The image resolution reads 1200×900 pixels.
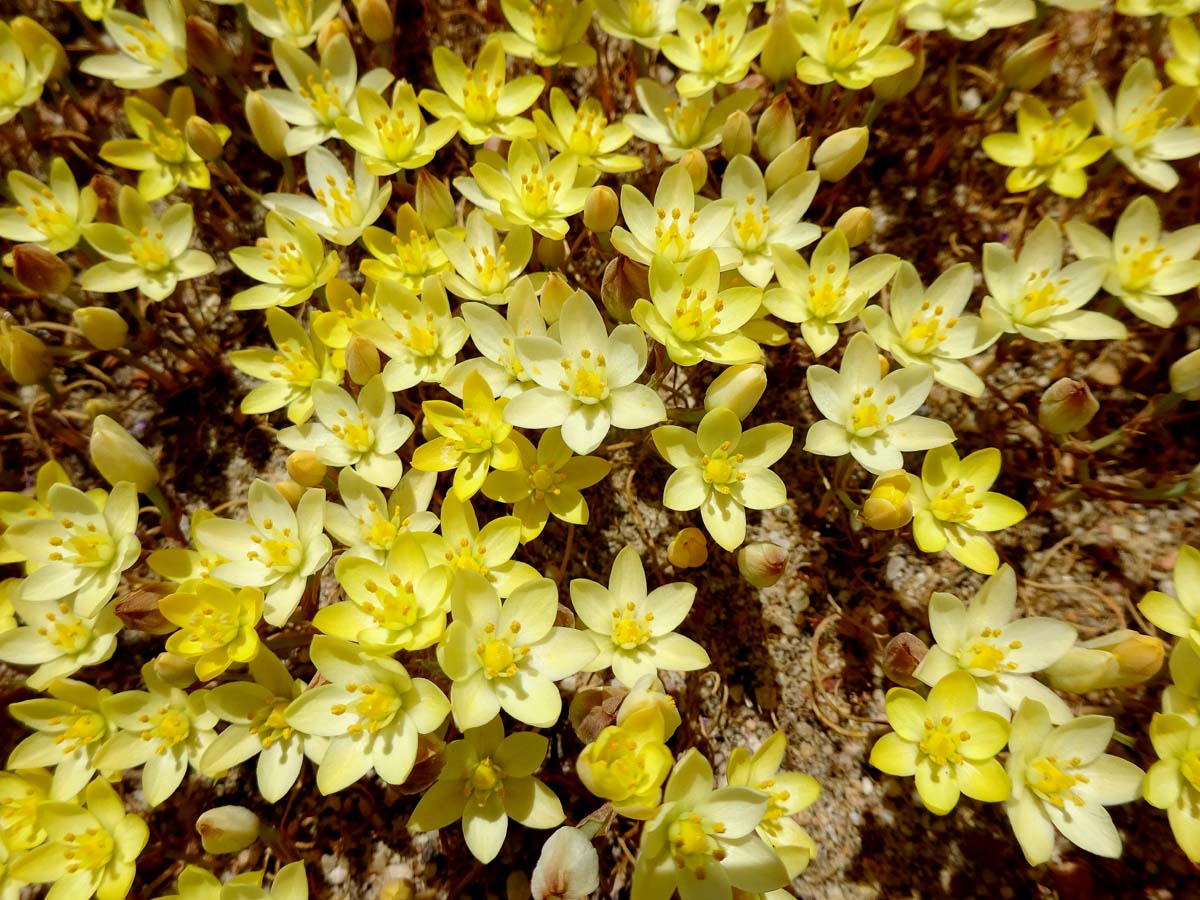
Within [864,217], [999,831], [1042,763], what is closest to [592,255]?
[864,217]

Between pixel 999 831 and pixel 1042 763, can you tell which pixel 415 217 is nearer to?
pixel 1042 763

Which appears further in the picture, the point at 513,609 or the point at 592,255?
the point at 592,255

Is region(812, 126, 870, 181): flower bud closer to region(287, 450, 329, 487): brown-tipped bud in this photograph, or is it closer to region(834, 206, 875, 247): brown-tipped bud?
region(834, 206, 875, 247): brown-tipped bud

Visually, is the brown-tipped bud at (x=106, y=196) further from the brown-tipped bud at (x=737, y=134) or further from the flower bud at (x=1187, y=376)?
the flower bud at (x=1187, y=376)

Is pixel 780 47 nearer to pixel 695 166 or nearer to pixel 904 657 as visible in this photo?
pixel 695 166

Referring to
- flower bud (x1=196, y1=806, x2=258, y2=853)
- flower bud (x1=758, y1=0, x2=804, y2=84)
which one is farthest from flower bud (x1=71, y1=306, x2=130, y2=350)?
flower bud (x1=758, y1=0, x2=804, y2=84)
